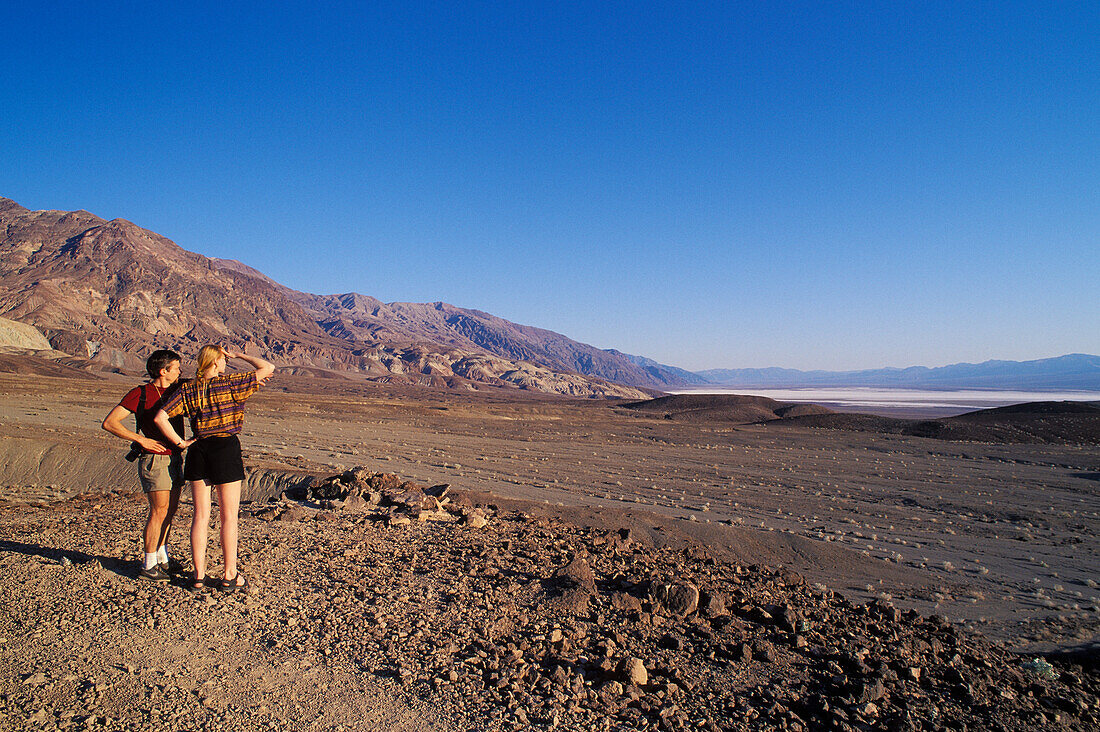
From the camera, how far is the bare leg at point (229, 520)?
4527mm

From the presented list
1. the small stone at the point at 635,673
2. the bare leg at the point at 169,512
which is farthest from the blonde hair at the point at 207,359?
the small stone at the point at 635,673

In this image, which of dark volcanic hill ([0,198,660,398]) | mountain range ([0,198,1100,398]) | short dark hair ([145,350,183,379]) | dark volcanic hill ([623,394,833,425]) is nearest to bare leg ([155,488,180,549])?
short dark hair ([145,350,183,379])

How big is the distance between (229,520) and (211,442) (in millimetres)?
646

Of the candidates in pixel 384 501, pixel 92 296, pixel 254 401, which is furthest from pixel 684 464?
pixel 92 296

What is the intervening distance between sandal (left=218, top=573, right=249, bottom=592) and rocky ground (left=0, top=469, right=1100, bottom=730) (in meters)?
0.10

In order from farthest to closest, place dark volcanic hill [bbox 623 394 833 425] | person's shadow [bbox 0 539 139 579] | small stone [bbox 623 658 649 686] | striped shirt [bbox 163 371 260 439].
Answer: dark volcanic hill [bbox 623 394 833 425], person's shadow [bbox 0 539 139 579], striped shirt [bbox 163 371 260 439], small stone [bbox 623 658 649 686]

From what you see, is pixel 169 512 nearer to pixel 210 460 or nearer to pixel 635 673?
pixel 210 460

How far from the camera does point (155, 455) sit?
476cm

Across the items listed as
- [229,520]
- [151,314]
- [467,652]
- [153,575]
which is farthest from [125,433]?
[151,314]

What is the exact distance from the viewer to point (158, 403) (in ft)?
15.0

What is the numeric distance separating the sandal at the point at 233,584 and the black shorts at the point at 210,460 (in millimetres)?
836

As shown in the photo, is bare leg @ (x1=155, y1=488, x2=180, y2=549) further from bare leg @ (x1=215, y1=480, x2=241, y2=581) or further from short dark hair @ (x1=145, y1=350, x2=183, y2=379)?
short dark hair @ (x1=145, y1=350, x2=183, y2=379)

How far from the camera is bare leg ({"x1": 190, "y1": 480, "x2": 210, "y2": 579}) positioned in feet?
14.6

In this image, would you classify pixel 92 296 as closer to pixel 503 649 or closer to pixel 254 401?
pixel 254 401
